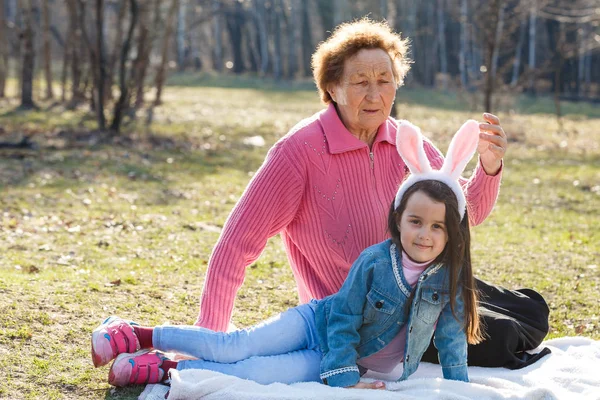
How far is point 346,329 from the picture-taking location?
336cm

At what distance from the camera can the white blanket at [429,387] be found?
321 cm

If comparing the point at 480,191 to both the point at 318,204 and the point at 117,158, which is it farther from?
the point at 117,158

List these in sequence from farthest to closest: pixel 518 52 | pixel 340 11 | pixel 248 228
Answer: pixel 340 11
pixel 518 52
pixel 248 228

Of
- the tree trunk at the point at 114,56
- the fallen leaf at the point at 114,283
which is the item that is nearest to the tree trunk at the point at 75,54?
the tree trunk at the point at 114,56

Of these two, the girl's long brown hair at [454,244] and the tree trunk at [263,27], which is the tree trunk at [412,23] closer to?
the tree trunk at [263,27]

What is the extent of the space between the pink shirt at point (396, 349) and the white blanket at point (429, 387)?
2.3 inches

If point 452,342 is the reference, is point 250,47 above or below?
above

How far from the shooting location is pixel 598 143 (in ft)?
53.5

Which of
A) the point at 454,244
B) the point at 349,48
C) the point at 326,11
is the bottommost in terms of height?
the point at 454,244

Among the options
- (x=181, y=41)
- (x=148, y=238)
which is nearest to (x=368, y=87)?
(x=148, y=238)

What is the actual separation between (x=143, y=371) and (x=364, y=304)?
101cm

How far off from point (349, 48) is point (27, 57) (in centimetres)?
1373

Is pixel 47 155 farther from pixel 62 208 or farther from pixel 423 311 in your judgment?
pixel 423 311

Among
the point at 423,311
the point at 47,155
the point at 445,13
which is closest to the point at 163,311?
the point at 423,311
